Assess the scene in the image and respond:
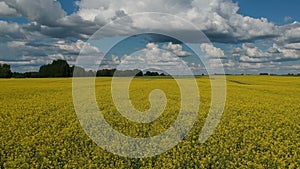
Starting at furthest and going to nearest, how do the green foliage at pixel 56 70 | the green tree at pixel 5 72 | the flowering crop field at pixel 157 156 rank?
the green foliage at pixel 56 70, the green tree at pixel 5 72, the flowering crop field at pixel 157 156

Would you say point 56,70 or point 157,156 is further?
point 56,70

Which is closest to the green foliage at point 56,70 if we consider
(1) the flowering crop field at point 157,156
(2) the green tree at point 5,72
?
(2) the green tree at point 5,72

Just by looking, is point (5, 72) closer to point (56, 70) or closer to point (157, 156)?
point (56, 70)

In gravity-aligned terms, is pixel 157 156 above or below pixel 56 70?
below

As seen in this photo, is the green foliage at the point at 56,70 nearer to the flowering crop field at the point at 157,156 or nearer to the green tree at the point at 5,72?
the green tree at the point at 5,72

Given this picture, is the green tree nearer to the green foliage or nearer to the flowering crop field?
the green foliage

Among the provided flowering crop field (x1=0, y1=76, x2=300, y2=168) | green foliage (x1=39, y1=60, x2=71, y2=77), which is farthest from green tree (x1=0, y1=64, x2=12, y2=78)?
flowering crop field (x1=0, y1=76, x2=300, y2=168)

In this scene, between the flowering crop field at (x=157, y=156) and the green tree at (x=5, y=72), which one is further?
the green tree at (x=5, y=72)

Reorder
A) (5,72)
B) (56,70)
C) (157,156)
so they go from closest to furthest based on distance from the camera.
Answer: (157,156) < (5,72) < (56,70)

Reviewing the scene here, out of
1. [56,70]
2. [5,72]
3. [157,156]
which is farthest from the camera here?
[56,70]

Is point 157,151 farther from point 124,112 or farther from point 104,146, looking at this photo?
point 124,112

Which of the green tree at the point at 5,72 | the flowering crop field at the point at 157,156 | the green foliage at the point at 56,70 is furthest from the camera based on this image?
the green foliage at the point at 56,70

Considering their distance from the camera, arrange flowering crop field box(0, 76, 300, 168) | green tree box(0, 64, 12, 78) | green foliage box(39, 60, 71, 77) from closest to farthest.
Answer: flowering crop field box(0, 76, 300, 168), green tree box(0, 64, 12, 78), green foliage box(39, 60, 71, 77)

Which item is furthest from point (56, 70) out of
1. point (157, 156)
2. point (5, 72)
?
point (157, 156)
